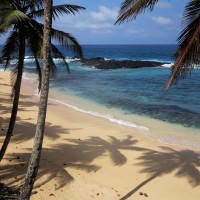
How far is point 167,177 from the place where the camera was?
40.5 ft

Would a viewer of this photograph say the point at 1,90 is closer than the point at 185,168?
No

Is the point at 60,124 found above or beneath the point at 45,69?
beneath

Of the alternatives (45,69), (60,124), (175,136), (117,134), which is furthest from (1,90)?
(45,69)

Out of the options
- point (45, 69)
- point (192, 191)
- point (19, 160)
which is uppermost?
point (45, 69)

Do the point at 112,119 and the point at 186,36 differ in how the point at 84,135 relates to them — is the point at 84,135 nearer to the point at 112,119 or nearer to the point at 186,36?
the point at 112,119

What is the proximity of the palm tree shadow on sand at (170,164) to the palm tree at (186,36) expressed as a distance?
5.08 metres

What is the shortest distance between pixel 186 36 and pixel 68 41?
12.3 ft

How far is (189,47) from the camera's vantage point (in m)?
7.63

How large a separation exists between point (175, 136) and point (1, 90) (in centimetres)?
1943

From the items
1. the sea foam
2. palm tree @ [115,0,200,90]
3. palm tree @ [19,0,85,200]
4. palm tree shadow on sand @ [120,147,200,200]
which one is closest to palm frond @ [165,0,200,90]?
palm tree @ [115,0,200,90]

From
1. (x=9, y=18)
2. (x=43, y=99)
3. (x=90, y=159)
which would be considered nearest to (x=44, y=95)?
(x=43, y=99)

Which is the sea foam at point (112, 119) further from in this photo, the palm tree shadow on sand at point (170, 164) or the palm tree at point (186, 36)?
the palm tree at point (186, 36)

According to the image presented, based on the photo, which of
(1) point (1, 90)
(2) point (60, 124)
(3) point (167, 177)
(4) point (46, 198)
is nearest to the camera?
(4) point (46, 198)

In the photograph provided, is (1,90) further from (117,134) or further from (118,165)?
(118,165)
